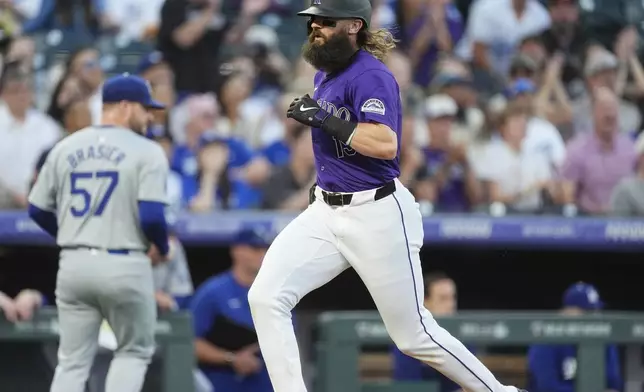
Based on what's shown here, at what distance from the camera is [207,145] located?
8.11 metres

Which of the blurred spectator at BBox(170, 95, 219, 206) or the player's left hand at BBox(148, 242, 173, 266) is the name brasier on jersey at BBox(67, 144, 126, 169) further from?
the blurred spectator at BBox(170, 95, 219, 206)

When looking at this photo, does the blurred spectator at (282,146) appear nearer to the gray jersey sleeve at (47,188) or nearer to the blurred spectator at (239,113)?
the blurred spectator at (239,113)

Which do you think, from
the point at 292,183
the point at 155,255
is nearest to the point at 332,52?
the point at 155,255

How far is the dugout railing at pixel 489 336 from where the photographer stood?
6.24m

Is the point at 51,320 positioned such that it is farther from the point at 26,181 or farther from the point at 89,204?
the point at 26,181

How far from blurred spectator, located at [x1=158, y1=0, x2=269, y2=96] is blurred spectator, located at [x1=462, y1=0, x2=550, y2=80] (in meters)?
1.95

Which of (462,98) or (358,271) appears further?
(462,98)

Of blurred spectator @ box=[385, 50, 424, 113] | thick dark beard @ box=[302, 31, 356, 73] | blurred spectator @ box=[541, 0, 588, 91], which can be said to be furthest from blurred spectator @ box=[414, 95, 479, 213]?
thick dark beard @ box=[302, 31, 356, 73]

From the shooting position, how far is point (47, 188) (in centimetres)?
530

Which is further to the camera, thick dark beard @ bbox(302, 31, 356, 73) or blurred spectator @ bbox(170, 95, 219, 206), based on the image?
blurred spectator @ bbox(170, 95, 219, 206)

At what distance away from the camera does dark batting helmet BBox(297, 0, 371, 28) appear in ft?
14.2

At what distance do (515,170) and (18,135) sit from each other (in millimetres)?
3498

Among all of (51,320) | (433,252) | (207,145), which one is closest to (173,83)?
(207,145)

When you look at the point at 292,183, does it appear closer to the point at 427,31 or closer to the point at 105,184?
the point at 427,31
